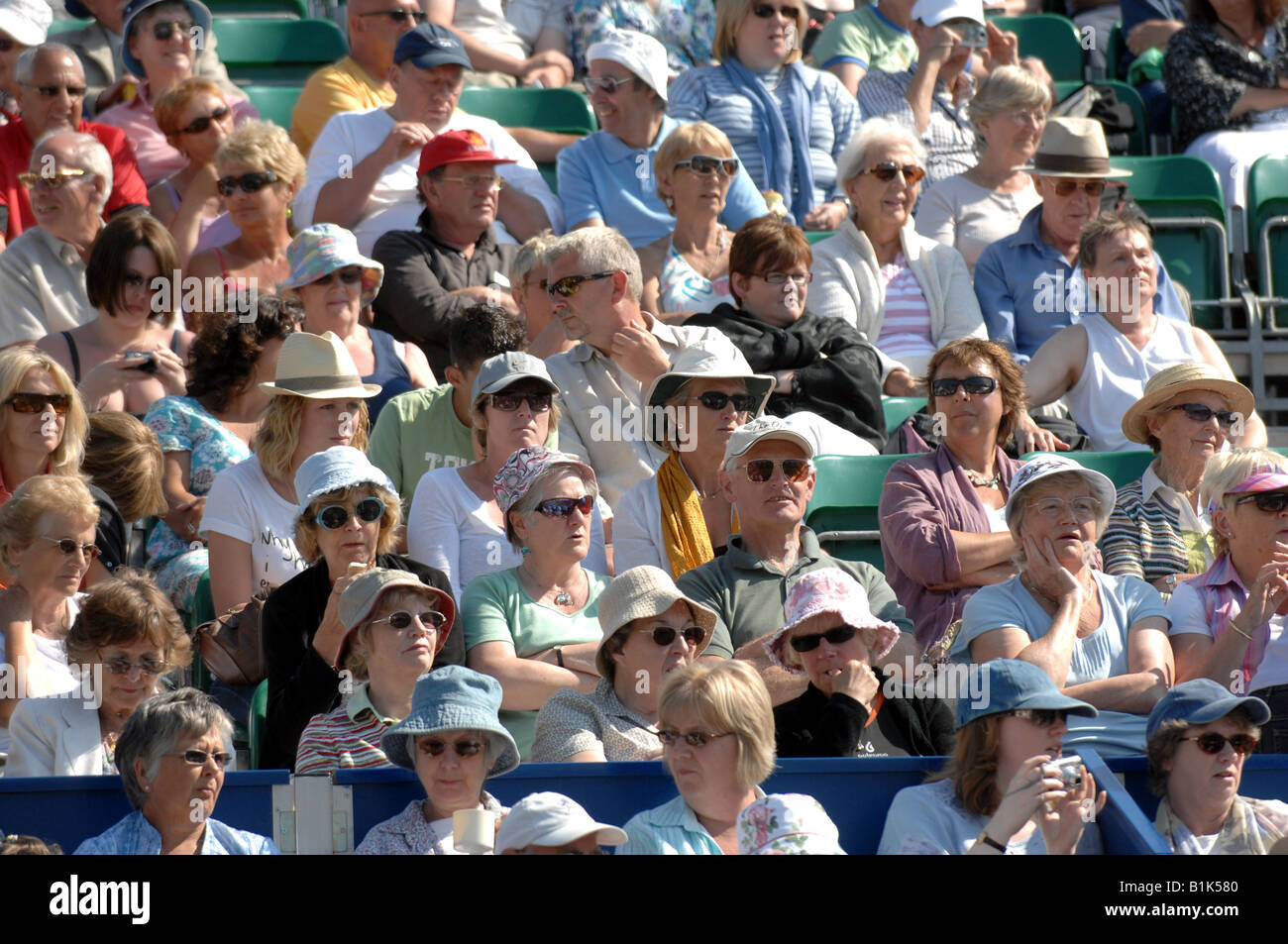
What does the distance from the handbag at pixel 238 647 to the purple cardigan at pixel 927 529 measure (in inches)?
66.6

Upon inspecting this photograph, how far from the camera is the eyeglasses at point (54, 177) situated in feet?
22.6

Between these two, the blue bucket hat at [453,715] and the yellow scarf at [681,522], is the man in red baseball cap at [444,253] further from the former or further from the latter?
the blue bucket hat at [453,715]

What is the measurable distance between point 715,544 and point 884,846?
5.25ft

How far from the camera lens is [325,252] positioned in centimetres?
645

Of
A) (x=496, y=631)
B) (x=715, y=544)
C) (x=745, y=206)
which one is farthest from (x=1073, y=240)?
(x=496, y=631)

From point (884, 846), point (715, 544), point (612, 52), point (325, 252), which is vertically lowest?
point (884, 846)

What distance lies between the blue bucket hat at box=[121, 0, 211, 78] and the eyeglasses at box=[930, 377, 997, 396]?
3894mm

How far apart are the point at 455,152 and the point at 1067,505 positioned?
2808 mm

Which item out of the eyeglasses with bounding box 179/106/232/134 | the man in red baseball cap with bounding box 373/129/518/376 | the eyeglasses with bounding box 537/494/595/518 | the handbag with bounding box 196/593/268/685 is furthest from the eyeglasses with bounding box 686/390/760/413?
the eyeglasses with bounding box 179/106/232/134

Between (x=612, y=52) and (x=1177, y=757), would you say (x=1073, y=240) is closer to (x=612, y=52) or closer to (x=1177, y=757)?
(x=612, y=52)

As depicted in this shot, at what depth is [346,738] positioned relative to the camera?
4.54 m

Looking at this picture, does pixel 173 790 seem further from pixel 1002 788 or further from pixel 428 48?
pixel 428 48

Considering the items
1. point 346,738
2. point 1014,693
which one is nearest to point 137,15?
point 346,738
